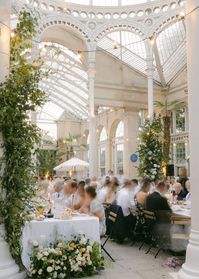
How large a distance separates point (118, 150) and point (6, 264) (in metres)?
19.1

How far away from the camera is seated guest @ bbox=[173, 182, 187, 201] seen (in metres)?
8.64

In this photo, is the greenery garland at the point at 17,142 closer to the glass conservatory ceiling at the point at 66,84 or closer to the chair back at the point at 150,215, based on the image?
the chair back at the point at 150,215

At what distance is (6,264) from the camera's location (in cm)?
393

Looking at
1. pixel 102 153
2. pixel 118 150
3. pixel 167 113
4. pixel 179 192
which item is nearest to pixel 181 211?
pixel 179 192

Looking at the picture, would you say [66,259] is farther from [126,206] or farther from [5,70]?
[126,206]

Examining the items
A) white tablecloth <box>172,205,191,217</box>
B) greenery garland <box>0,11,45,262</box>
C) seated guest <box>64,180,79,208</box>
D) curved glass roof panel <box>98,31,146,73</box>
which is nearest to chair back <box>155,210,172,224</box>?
white tablecloth <box>172,205,191,217</box>

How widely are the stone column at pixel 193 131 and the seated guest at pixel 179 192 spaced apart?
512 centimetres

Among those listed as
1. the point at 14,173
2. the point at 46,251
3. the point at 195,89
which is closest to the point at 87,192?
the point at 46,251

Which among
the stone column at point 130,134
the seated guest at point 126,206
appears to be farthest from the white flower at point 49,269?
the stone column at point 130,134

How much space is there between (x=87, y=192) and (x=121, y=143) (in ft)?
55.1

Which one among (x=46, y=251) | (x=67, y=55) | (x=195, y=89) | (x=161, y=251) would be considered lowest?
(x=161, y=251)

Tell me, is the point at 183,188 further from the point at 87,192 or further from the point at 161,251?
the point at 87,192

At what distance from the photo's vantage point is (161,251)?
19.9ft

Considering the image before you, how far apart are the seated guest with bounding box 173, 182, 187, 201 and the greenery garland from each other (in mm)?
5215
